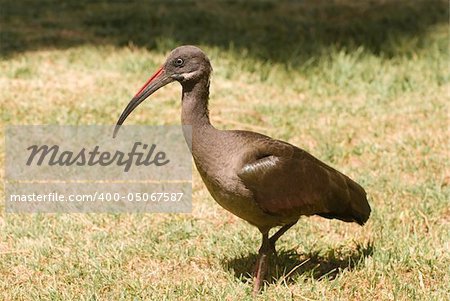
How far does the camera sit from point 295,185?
15.5ft

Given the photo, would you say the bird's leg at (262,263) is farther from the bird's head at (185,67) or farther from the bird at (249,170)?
the bird's head at (185,67)

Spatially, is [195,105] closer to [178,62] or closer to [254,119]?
[178,62]

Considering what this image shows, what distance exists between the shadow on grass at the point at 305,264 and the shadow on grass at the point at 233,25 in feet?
16.0

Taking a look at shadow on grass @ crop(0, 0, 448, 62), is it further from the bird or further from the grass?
the bird

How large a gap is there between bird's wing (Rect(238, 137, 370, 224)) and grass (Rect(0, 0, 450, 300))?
1.41 ft

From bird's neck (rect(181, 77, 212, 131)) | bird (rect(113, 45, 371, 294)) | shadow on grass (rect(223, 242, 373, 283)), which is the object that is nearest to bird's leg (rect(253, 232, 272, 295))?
bird (rect(113, 45, 371, 294))

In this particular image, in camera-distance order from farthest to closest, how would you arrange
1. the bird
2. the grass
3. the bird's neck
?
the grass
the bird's neck
the bird

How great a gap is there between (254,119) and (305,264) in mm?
3154

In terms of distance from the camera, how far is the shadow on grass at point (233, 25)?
10391 mm

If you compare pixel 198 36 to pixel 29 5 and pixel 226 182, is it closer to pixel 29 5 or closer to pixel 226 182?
pixel 29 5

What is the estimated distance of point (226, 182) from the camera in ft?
14.8

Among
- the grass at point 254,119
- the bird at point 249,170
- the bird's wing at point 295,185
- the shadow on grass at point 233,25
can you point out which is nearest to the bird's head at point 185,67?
the bird at point 249,170

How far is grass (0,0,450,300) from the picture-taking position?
5.02 m

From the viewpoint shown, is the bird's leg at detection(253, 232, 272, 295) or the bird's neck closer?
the bird's neck
